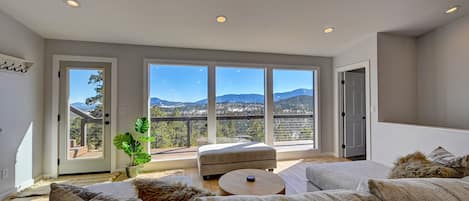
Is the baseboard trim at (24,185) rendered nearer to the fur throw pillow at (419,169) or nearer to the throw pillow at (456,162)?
the fur throw pillow at (419,169)

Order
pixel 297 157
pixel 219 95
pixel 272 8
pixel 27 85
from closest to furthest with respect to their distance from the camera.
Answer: pixel 272 8 < pixel 27 85 < pixel 219 95 < pixel 297 157

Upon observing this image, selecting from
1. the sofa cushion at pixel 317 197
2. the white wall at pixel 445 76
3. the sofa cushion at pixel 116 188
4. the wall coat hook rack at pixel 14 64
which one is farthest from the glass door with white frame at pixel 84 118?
the white wall at pixel 445 76

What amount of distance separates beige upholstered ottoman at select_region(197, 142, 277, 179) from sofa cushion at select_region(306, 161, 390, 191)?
1.24 metres

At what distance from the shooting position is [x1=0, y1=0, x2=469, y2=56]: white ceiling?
2.83 m

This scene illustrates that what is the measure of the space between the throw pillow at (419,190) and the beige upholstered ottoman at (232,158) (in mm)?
2736

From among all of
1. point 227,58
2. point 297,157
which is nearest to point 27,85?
point 227,58

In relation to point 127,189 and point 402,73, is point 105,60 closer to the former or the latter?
point 127,189

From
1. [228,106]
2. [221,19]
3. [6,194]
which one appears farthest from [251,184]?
[6,194]

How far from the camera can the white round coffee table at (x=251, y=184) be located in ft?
6.86

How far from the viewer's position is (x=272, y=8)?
298 cm

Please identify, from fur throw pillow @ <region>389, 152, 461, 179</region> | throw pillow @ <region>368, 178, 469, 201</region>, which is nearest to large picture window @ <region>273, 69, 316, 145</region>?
fur throw pillow @ <region>389, 152, 461, 179</region>

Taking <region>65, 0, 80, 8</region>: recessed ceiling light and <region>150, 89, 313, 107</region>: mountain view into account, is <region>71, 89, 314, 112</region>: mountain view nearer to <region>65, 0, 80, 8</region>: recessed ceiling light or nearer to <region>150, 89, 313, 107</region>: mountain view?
<region>150, 89, 313, 107</region>: mountain view

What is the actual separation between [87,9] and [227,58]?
7.83ft

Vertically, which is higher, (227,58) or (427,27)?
(427,27)
